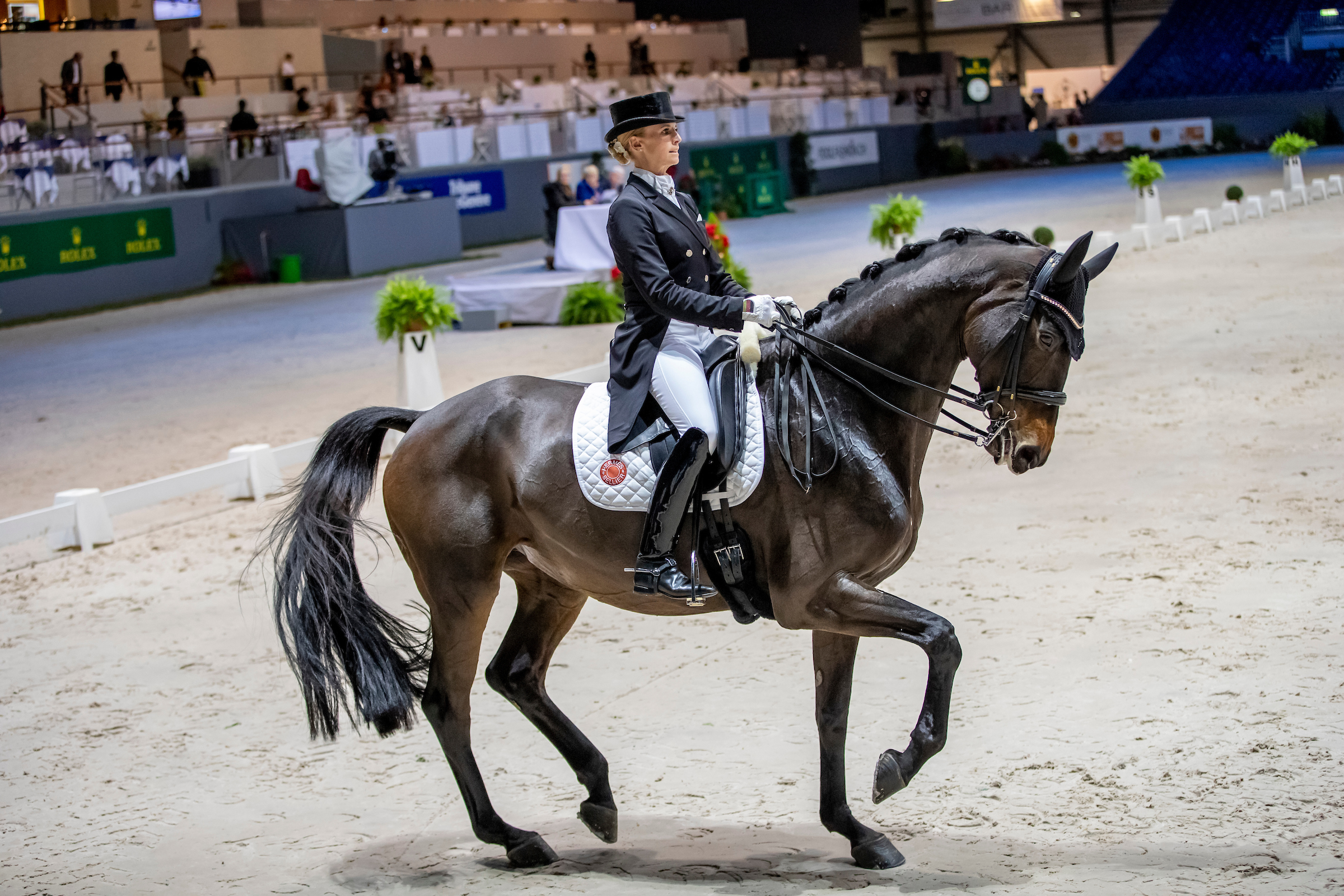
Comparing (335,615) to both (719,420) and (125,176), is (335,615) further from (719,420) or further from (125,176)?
(125,176)

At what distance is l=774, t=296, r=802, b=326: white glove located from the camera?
12.3ft

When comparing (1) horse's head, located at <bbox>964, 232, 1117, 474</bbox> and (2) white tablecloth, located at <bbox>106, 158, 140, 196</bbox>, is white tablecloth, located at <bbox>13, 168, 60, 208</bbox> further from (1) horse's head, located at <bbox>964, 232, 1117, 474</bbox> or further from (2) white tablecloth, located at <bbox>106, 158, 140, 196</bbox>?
(1) horse's head, located at <bbox>964, 232, 1117, 474</bbox>

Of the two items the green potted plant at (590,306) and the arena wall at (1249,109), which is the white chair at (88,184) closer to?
the green potted plant at (590,306)

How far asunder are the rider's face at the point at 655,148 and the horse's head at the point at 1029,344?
97cm

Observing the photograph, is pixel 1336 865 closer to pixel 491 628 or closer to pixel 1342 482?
pixel 491 628

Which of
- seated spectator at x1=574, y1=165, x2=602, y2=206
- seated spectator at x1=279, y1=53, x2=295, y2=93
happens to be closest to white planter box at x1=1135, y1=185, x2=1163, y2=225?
seated spectator at x1=574, y1=165, x2=602, y2=206

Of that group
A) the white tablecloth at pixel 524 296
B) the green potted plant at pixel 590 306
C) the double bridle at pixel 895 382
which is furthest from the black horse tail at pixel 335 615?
the white tablecloth at pixel 524 296

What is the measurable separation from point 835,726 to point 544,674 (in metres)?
0.95

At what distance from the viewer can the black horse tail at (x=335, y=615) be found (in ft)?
13.5

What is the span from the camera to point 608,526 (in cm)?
385

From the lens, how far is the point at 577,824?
4234mm

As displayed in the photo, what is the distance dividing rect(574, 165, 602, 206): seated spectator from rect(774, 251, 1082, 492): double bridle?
14434 millimetres

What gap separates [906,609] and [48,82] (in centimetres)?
2404

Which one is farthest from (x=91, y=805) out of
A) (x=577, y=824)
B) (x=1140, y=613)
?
(x=1140, y=613)
